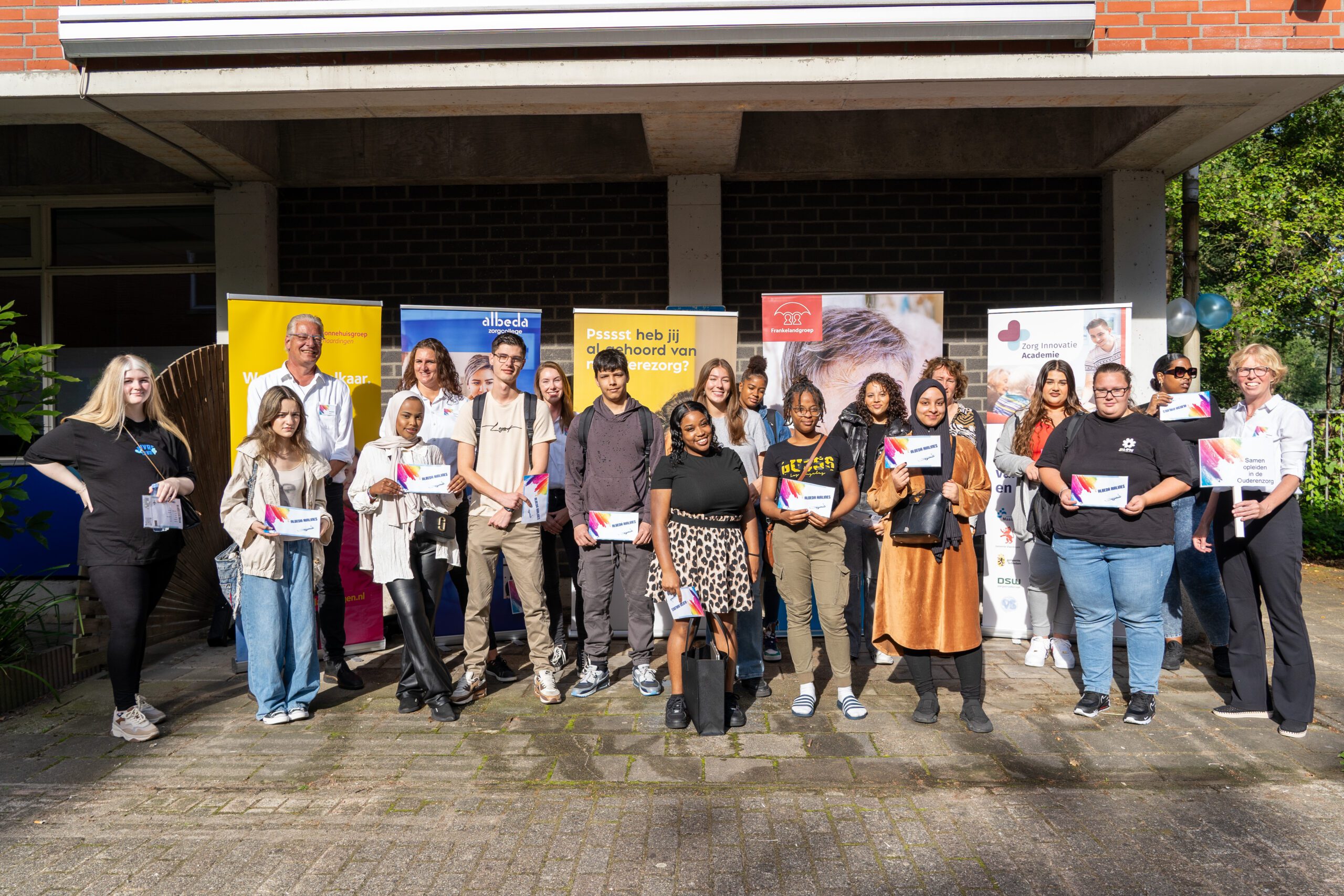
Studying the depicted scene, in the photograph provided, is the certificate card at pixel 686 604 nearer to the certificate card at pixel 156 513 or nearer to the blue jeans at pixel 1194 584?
the certificate card at pixel 156 513

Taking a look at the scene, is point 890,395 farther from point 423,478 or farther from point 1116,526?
point 423,478

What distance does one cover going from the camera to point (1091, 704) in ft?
15.7

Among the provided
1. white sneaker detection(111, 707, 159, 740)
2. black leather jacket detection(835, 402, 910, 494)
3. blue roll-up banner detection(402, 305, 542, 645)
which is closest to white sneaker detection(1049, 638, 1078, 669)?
black leather jacket detection(835, 402, 910, 494)

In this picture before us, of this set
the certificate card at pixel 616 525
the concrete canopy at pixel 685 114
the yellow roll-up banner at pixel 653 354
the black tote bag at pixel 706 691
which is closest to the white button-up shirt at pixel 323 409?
the yellow roll-up banner at pixel 653 354

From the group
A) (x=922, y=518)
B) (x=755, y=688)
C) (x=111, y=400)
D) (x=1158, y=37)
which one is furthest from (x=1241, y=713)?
(x=111, y=400)

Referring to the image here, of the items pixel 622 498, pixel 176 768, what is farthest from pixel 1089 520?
pixel 176 768

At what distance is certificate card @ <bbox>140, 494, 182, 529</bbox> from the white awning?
123 inches

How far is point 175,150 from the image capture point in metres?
7.50

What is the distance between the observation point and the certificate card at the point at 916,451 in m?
4.59

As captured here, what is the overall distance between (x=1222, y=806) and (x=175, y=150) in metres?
8.32

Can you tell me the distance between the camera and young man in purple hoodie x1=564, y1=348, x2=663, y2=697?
5125mm

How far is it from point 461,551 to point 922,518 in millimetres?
2695

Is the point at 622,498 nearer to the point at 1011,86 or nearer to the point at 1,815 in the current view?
the point at 1,815

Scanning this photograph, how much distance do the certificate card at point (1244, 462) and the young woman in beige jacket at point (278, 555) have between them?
15.1ft
